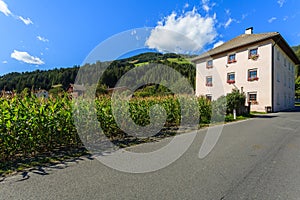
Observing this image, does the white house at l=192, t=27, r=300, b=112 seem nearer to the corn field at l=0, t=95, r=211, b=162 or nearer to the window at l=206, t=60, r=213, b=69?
the window at l=206, t=60, r=213, b=69

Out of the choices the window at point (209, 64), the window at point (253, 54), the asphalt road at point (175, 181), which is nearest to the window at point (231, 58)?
the window at point (253, 54)

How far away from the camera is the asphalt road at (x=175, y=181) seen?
262cm

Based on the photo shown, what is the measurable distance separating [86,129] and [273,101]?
21.0 meters

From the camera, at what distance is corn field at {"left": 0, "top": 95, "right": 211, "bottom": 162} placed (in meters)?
4.01

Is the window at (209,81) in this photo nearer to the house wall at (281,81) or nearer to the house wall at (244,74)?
the house wall at (244,74)

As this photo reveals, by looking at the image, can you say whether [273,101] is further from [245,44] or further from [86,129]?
[86,129]

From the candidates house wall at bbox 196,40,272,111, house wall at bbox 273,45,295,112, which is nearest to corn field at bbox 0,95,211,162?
house wall at bbox 196,40,272,111

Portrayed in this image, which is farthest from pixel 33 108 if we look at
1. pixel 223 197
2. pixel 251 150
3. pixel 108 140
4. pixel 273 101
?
pixel 273 101

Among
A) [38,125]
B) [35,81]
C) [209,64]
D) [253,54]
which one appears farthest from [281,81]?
[35,81]

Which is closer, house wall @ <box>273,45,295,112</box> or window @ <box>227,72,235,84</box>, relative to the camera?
house wall @ <box>273,45,295,112</box>

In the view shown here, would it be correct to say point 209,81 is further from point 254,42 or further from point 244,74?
point 254,42

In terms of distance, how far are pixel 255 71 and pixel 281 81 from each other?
4471 mm

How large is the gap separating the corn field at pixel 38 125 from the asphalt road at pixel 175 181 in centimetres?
109

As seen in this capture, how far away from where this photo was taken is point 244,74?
22.2 metres
